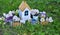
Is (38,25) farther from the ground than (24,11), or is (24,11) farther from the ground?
(24,11)

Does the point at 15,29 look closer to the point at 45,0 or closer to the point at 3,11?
the point at 3,11

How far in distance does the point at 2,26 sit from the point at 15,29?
31 centimetres

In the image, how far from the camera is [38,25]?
14.5 feet

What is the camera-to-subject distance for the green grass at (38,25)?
4255mm

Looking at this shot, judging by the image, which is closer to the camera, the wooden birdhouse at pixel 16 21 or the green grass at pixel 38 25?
the green grass at pixel 38 25

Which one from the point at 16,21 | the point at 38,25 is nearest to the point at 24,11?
the point at 16,21

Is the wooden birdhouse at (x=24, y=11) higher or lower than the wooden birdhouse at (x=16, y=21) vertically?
higher

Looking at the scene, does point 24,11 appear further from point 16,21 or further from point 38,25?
point 38,25

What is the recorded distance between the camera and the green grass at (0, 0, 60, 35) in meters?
4.25

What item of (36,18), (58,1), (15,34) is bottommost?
(15,34)

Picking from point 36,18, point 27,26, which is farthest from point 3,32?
point 36,18

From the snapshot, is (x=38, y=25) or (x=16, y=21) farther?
(x=16, y=21)

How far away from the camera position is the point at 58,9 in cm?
523

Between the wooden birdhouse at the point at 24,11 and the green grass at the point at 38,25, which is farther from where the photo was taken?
the wooden birdhouse at the point at 24,11
